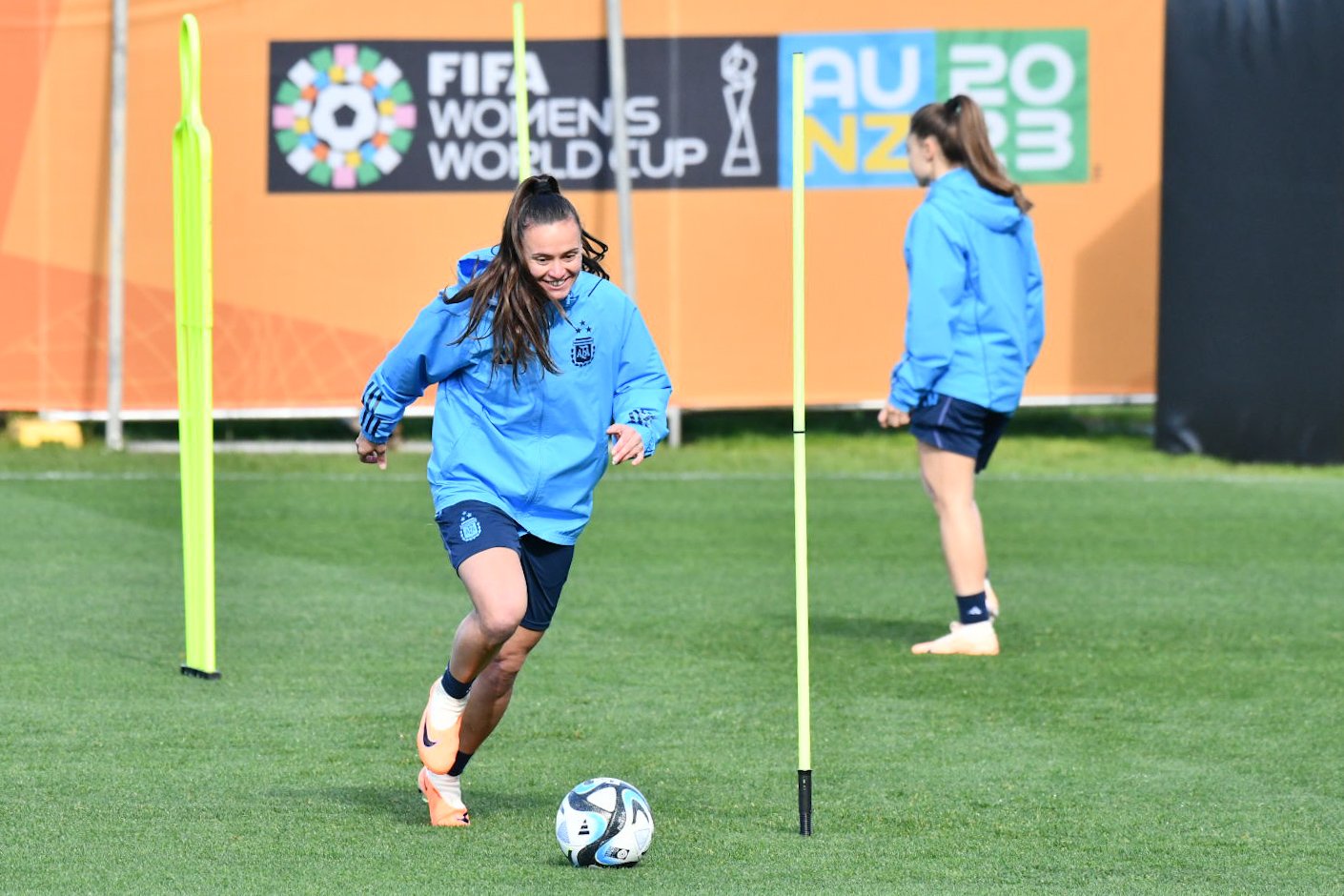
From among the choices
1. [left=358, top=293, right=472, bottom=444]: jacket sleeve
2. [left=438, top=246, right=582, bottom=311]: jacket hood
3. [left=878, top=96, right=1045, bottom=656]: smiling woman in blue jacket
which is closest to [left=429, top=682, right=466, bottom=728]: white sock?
[left=358, top=293, right=472, bottom=444]: jacket sleeve

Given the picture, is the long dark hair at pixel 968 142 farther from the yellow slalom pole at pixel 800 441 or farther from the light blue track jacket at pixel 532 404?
the light blue track jacket at pixel 532 404

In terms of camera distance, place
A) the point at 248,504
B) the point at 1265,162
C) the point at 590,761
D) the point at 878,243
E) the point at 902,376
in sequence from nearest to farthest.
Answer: the point at 590,761 < the point at 902,376 < the point at 248,504 < the point at 1265,162 < the point at 878,243

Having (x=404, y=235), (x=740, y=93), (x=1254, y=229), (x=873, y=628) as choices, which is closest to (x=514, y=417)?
(x=873, y=628)

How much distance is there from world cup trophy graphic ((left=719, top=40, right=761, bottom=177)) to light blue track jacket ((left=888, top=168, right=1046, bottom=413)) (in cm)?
642

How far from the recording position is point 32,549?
10.3 meters

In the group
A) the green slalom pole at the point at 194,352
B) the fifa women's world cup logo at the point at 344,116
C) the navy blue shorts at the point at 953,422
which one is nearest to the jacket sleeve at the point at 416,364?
the green slalom pole at the point at 194,352

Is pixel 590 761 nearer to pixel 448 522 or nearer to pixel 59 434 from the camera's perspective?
pixel 448 522

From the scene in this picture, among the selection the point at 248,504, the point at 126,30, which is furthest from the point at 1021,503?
the point at 126,30

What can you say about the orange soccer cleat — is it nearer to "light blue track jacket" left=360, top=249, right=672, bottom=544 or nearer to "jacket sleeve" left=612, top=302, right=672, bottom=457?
"light blue track jacket" left=360, top=249, right=672, bottom=544

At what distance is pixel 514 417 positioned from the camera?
5461 mm

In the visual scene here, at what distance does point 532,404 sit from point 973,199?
10.3ft

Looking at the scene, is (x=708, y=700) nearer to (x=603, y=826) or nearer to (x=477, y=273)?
(x=603, y=826)

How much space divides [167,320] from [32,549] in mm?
4069

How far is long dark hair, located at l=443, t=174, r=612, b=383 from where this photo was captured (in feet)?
17.5
